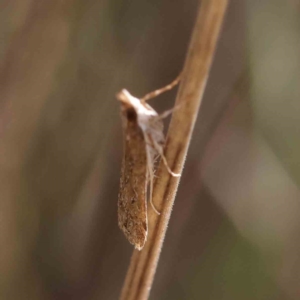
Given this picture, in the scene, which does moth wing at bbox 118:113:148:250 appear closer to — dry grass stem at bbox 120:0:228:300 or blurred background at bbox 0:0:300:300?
dry grass stem at bbox 120:0:228:300

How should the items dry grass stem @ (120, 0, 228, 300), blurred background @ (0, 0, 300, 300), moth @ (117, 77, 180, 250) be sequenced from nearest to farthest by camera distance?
1. dry grass stem @ (120, 0, 228, 300)
2. moth @ (117, 77, 180, 250)
3. blurred background @ (0, 0, 300, 300)

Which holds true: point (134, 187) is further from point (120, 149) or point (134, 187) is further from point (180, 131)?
point (120, 149)

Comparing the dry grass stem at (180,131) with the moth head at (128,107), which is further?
the moth head at (128,107)

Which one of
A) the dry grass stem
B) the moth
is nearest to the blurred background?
the moth

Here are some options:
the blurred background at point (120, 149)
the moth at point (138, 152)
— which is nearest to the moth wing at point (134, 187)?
the moth at point (138, 152)

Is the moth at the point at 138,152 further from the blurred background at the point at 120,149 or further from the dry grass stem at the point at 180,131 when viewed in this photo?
the blurred background at the point at 120,149

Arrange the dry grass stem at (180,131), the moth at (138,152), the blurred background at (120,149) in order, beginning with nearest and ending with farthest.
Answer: the dry grass stem at (180,131) < the moth at (138,152) < the blurred background at (120,149)

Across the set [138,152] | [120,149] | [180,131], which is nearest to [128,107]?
[138,152]
